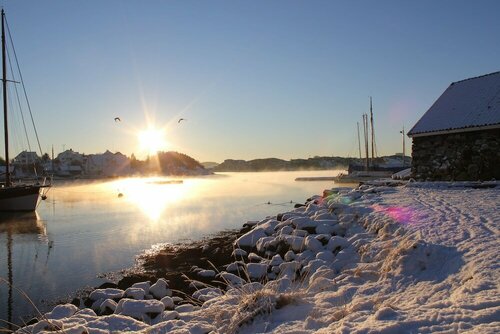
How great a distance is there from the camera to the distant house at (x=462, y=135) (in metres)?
16.3

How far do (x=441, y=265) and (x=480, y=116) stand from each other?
43.5 ft

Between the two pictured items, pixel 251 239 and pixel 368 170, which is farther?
pixel 368 170

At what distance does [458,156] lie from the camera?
57.2 feet

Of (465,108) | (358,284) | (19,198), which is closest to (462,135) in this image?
(465,108)

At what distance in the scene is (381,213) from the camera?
10195 mm

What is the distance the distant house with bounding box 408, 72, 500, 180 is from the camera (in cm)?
1634

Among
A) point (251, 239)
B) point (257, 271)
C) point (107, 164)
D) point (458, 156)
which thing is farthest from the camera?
point (107, 164)

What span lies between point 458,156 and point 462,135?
3.15 ft

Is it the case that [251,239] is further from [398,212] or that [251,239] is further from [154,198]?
[154,198]

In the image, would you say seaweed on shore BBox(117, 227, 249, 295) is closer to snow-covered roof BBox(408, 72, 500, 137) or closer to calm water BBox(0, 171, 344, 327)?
calm water BBox(0, 171, 344, 327)

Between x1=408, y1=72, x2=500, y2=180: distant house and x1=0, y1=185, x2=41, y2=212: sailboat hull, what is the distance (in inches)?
1133

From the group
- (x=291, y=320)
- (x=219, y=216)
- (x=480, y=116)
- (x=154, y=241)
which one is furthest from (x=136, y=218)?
(x=291, y=320)

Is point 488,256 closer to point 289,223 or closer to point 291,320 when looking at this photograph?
point 291,320

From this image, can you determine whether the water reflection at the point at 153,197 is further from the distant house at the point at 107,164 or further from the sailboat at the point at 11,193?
the distant house at the point at 107,164
